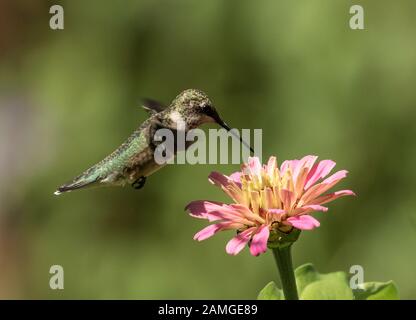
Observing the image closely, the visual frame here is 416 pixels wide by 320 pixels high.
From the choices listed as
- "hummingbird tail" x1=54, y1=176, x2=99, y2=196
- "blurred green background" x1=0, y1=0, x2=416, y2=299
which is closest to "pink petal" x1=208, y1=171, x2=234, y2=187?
"hummingbird tail" x1=54, y1=176, x2=99, y2=196

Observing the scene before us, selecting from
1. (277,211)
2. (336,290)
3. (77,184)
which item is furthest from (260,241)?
(77,184)

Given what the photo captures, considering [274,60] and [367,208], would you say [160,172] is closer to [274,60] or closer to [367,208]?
[274,60]

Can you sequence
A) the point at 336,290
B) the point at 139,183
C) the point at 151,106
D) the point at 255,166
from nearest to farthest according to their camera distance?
the point at 336,290
the point at 255,166
the point at 139,183
the point at 151,106

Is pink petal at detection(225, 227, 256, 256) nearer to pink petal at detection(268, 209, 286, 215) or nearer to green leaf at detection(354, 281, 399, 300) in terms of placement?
pink petal at detection(268, 209, 286, 215)

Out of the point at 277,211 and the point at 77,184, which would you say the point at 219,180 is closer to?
the point at 277,211

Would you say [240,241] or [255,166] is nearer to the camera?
[240,241]

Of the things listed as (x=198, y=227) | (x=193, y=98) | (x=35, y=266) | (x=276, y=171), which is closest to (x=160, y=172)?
(x=198, y=227)
